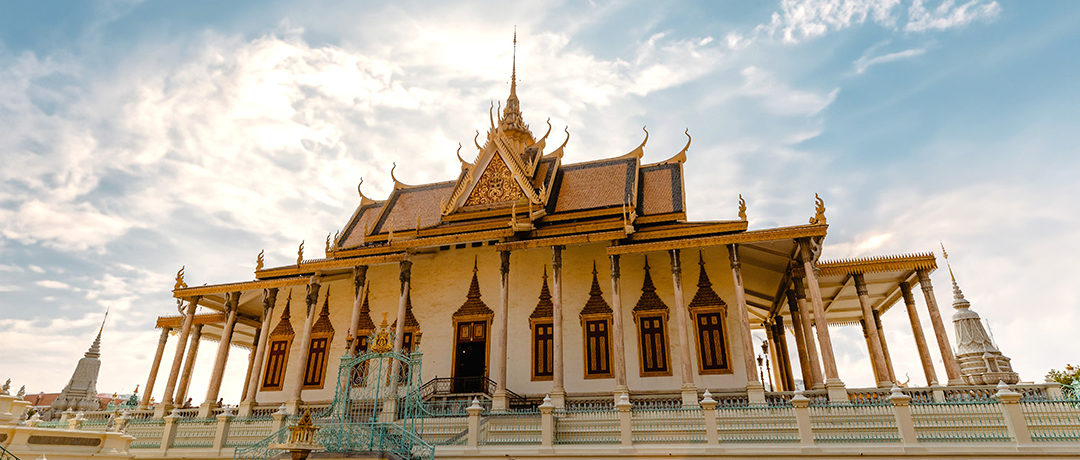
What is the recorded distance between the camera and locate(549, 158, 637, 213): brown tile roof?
1697cm

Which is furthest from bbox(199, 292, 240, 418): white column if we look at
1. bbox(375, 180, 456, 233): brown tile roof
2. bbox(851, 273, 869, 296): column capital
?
bbox(851, 273, 869, 296): column capital

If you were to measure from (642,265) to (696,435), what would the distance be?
21.0ft

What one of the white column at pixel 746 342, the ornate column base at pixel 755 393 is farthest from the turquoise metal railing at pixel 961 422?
the white column at pixel 746 342

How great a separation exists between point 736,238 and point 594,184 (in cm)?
591

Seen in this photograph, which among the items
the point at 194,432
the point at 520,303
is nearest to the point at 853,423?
the point at 520,303

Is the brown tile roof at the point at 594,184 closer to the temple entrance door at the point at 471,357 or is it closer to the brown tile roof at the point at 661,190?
the brown tile roof at the point at 661,190

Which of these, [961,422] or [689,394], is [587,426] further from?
[961,422]

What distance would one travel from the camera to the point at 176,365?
1638 centimetres

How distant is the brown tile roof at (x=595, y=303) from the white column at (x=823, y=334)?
5042 millimetres

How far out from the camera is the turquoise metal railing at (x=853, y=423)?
8883 millimetres

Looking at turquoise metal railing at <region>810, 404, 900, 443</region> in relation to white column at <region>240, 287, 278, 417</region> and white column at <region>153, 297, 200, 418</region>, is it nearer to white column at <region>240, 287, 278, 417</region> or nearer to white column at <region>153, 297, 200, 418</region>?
white column at <region>240, 287, 278, 417</region>

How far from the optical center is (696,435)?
31.6ft

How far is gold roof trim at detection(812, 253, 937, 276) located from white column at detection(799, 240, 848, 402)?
975mm

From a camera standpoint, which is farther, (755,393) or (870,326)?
(870,326)
